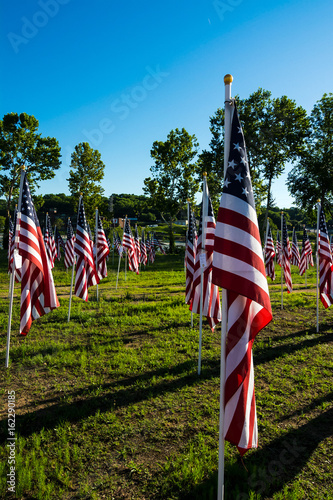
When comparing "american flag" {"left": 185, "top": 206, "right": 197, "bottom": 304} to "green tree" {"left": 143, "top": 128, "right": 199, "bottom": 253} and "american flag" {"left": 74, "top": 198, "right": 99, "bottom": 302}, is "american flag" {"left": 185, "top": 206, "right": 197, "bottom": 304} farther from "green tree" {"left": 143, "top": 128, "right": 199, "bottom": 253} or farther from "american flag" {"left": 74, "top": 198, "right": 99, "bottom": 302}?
"green tree" {"left": 143, "top": 128, "right": 199, "bottom": 253}

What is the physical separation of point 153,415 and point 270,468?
84.3 inches

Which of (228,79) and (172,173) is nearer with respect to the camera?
(228,79)

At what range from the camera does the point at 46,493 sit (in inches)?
152

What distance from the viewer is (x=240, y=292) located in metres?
3.36

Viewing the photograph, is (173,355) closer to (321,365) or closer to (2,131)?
(321,365)

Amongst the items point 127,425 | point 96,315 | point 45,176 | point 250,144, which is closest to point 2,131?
point 45,176

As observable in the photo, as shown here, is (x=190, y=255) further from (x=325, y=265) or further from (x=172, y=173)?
(x=172, y=173)

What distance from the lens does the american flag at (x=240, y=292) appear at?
11.2 ft

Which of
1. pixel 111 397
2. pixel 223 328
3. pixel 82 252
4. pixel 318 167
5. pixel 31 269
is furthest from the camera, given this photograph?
pixel 318 167

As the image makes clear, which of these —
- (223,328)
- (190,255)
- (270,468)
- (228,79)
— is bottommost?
(270,468)

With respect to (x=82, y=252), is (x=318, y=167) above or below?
above

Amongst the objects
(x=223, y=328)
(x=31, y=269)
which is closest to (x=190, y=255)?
(x=31, y=269)

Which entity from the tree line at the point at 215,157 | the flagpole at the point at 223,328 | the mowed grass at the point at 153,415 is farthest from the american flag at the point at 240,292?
the tree line at the point at 215,157

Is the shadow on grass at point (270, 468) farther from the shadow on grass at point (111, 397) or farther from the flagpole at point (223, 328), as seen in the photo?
the shadow on grass at point (111, 397)
